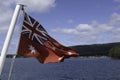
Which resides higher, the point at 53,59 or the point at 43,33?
the point at 43,33

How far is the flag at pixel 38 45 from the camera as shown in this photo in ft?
48.4

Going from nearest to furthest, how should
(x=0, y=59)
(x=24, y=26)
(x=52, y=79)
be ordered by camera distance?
1. (x=0, y=59)
2. (x=24, y=26)
3. (x=52, y=79)

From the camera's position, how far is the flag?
48.4ft

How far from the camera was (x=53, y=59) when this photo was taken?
15.1m

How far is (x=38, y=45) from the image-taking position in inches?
595

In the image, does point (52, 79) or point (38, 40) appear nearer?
point (38, 40)

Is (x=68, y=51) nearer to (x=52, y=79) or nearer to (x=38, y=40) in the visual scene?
(x=38, y=40)

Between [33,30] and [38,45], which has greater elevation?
[33,30]

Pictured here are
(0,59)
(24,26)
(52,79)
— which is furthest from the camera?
(52,79)

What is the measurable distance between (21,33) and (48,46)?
1.20 metres

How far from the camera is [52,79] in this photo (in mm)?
86188

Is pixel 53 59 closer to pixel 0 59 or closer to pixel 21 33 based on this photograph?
pixel 21 33

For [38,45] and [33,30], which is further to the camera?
[38,45]

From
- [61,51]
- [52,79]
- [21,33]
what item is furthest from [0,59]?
[52,79]
